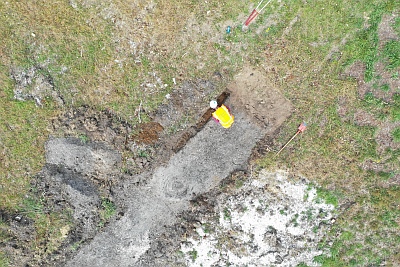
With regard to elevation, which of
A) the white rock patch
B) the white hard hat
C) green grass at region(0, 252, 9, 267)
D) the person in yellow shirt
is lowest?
the white rock patch

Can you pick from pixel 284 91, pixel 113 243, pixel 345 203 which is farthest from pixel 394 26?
pixel 113 243

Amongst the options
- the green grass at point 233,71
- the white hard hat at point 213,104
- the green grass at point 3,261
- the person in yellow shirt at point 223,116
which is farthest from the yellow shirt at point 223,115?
the green grass at point 3,261

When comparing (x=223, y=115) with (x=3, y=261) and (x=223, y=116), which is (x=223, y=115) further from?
(x=3, y=261)

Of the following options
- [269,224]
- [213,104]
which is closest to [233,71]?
[213,104]

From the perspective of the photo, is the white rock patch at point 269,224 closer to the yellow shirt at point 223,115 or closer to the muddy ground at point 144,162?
the muddy ground at point 144,162

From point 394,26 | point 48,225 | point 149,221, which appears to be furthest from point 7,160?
point 394,26

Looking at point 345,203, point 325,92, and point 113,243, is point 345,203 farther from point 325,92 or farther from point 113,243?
point 113,243

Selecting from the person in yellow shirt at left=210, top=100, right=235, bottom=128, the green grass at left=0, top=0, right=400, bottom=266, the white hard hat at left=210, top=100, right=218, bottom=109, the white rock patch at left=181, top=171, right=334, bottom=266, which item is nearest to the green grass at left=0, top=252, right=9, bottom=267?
the green grass at left=0, top=0, right=400, bottom=266

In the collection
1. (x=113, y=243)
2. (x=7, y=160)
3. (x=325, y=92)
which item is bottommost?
(x=325, y=92)

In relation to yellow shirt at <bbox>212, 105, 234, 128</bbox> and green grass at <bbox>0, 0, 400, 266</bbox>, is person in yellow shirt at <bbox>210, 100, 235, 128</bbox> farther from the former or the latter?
green grass at <bbox>0, 0, 400, 266</bbox>

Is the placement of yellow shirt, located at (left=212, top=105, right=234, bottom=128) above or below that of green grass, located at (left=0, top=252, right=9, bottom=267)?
below

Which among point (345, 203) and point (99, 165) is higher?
point (99, 165)
